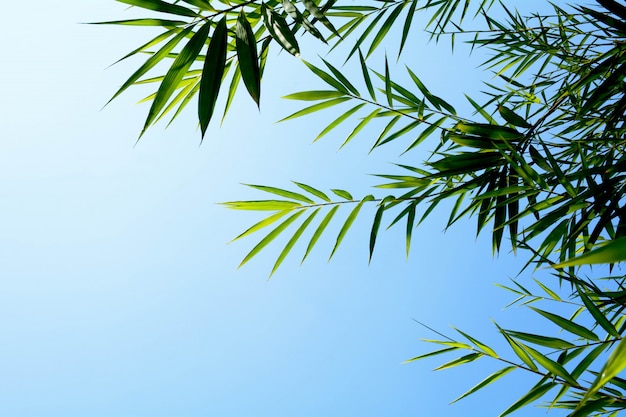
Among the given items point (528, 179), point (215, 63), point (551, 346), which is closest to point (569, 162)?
point (528, 179)

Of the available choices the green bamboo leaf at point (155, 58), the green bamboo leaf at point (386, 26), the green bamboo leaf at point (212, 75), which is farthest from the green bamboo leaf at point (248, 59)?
the green bamboo leaf at point (386, 26)

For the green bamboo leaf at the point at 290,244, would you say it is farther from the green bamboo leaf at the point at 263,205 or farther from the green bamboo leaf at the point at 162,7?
the green bamboo leaf at the point at 162,7

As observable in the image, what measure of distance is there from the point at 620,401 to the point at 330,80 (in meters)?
0.99

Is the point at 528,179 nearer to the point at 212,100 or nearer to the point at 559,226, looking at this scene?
the point at 559,226

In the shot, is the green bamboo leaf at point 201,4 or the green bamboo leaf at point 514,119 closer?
the green bamboo leaf at point 201,4

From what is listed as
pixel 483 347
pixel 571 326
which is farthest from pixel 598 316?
pixel 483 347

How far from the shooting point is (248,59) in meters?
0.82

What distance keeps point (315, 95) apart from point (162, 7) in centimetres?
60

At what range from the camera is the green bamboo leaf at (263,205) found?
132cm

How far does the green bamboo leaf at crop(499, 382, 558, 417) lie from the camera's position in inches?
45.1

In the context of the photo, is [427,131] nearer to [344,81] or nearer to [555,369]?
[344,81]

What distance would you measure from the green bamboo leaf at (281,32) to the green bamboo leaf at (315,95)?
496mm

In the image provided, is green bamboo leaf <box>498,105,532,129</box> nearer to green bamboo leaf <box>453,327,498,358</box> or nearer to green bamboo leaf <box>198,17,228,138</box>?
green bamboo leaf <box>453,327,498,358</box>

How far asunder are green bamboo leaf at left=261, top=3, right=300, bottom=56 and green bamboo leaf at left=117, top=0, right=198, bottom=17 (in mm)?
125
